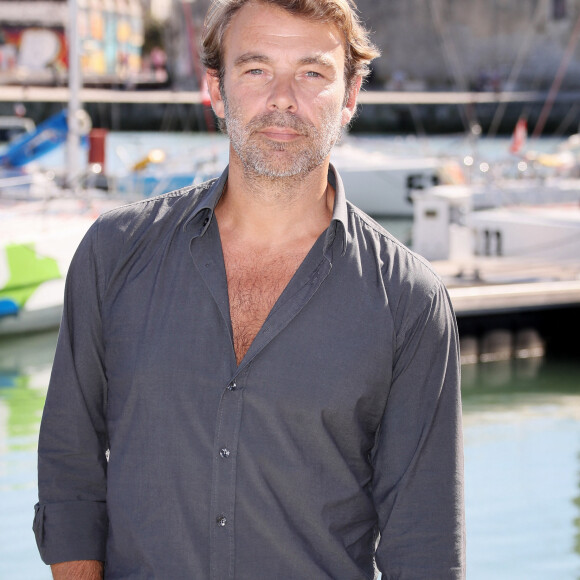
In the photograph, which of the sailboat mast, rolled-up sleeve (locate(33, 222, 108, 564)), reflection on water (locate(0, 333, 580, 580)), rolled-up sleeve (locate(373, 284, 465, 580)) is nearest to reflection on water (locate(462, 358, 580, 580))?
reflection on water (locate(0, 333, 580, 580))

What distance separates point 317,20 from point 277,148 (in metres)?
0.24

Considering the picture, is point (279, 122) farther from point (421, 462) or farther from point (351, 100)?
point (421, 462)

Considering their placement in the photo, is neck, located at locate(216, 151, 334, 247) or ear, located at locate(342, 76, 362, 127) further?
ear, located at locate(342, 76, 362, 127)

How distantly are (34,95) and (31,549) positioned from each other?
3973cm

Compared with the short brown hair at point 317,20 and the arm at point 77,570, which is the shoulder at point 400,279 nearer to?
the short brown hair at point 317,20

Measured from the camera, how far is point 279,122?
6.17 feet

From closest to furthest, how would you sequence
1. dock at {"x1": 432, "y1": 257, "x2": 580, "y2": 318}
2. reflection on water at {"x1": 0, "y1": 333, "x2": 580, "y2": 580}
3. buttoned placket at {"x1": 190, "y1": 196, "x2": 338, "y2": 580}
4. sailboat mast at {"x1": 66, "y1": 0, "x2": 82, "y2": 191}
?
1. buttoned placket at {"x1": 190, "y1": 196, "x2": 338, "y2": 580}
2. reflection on water at {"x1": 0, "y1": 333, "x2": 580, "y2": 580}
3. dock at {"x1": 432, "y1": 257, "x2": 580, "y2": 318}
4. sailboat mast at {"x1": 66, "y1": 0, "x2": 82, "y2": 191}

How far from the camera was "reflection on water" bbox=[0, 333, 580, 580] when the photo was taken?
6184mm

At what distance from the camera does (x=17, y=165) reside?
16375 millimetres

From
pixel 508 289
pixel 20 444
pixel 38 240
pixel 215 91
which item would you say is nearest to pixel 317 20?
pixel 215 91

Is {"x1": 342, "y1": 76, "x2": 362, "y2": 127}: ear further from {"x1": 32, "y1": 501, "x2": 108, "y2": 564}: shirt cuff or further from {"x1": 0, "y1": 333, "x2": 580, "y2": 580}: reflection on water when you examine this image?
{"x1": 0, "y1": 333, "x2": 580, "y2": 580}: reflection on water

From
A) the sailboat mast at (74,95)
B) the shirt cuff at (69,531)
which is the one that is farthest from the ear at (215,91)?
the sailboat mast at (74,95)

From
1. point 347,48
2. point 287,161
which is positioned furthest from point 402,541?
point 347,48

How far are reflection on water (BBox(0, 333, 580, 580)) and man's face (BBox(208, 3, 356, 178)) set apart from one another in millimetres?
4488
